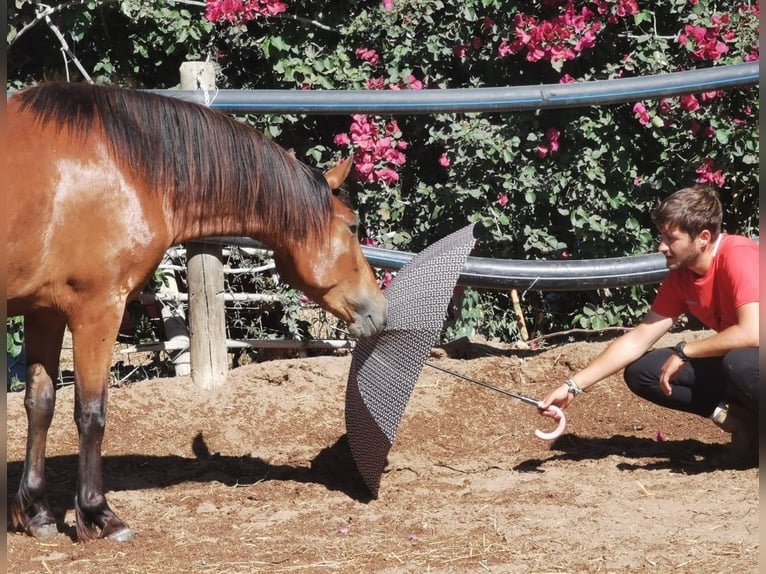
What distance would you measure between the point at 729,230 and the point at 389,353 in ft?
9.85

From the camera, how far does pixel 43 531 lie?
14.3ft

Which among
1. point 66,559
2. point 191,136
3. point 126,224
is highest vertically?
point 191,136

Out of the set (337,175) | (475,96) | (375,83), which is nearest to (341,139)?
(375,83)

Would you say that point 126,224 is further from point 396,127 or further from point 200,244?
point 396,127

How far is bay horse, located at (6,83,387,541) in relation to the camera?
4.02m

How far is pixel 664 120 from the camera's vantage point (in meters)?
6.36

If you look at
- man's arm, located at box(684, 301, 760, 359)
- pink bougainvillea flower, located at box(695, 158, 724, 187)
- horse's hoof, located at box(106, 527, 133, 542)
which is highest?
pink bougainvillea flower, located at box(695, 158, 724, 187)

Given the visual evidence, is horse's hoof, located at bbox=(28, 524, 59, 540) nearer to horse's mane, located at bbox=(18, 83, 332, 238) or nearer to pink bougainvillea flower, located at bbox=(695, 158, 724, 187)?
horse's mane, located at bbox=(18, 83, 332, 238)

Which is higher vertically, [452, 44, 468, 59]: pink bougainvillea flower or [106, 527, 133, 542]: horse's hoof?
[452, 44, 468, 59]: pink bougainvillea flower

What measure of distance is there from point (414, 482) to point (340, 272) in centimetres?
100

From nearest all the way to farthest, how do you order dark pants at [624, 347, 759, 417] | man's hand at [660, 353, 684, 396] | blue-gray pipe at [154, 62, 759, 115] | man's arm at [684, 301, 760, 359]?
man's arm at [684, 301, 760, 359], man's hand at [660, 353, 684, 396], dark pants at [624, 347, 759, 417], blue-gray pipe at [154, 62, 759, 115]

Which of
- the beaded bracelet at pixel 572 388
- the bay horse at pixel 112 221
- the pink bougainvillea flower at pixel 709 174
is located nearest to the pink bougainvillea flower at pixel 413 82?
the pink bougainvillea flower at pixel 709 174

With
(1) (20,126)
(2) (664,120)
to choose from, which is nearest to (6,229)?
(1) (20,126)

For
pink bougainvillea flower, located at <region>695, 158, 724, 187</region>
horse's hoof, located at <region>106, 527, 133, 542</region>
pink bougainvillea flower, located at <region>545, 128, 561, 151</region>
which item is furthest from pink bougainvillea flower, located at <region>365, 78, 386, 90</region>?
horse's hoof, located at <region>106, 527, 133, 542</region>
